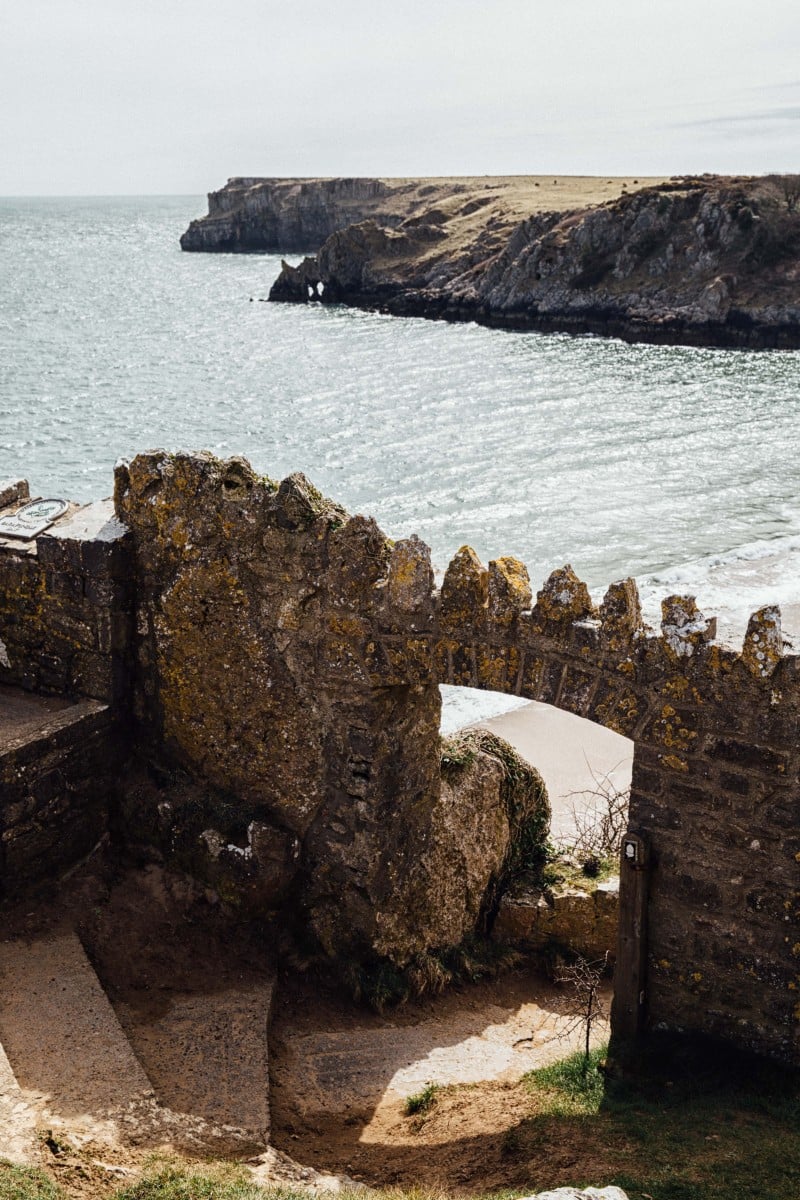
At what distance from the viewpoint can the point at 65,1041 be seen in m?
7.04

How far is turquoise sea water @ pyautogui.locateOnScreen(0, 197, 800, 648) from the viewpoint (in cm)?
3000

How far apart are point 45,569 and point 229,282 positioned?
320 feet

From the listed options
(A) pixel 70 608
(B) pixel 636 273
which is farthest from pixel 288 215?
(A) pixel 70 608

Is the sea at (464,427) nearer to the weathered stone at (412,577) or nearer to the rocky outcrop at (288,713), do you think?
the rocky outcrop at (288,713)

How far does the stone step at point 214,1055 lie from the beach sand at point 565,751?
→ 26.4ft

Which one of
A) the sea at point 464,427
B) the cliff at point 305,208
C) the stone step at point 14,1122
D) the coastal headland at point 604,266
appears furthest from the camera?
the cliff at point 305,208

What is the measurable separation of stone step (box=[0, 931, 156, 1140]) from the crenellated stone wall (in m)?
1.34

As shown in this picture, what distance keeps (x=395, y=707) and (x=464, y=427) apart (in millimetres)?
36331

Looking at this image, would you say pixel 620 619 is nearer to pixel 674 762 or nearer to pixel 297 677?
pixel 674 762

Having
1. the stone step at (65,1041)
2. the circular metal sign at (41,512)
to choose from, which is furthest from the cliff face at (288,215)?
the stone step at (65,1041)

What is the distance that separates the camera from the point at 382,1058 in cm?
793

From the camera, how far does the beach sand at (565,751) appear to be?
16484 mm

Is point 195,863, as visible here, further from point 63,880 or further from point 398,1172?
point 398,1172

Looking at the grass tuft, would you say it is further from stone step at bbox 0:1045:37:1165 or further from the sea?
the sea
